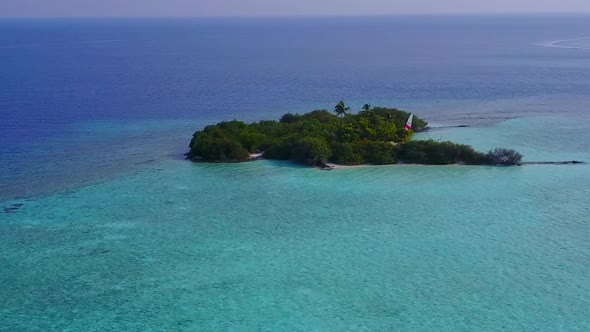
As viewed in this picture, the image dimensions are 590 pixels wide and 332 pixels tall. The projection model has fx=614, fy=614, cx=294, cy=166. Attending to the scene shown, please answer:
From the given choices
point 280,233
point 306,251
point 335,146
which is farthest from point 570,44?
point 306,251

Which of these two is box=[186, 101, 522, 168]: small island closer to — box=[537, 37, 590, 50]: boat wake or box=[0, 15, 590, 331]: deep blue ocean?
box=[0, 15, 590, 331]: deep blue ocean

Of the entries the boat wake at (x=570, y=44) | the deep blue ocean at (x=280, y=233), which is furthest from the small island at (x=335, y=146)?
the boat wake at (x=570, y=44)

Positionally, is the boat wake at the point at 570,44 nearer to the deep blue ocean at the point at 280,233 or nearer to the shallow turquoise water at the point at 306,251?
the deep blue ocean at the point at 280,233

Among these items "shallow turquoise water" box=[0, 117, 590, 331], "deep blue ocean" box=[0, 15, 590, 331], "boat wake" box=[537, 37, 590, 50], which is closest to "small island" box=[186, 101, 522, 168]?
"shallow turquoise water" box=[0, 117, 590, 331]

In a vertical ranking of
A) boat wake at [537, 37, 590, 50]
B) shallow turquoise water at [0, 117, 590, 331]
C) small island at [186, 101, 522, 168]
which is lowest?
shallow turquoise water at [0, 117, 590, 331]

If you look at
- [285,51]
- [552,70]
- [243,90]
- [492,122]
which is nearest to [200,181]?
[492,122]

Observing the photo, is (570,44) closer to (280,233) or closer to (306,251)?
(280,233)

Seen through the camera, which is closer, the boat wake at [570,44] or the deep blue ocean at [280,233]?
the deep blue ocean at [280,233]

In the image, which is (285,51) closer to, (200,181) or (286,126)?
(286,126)
